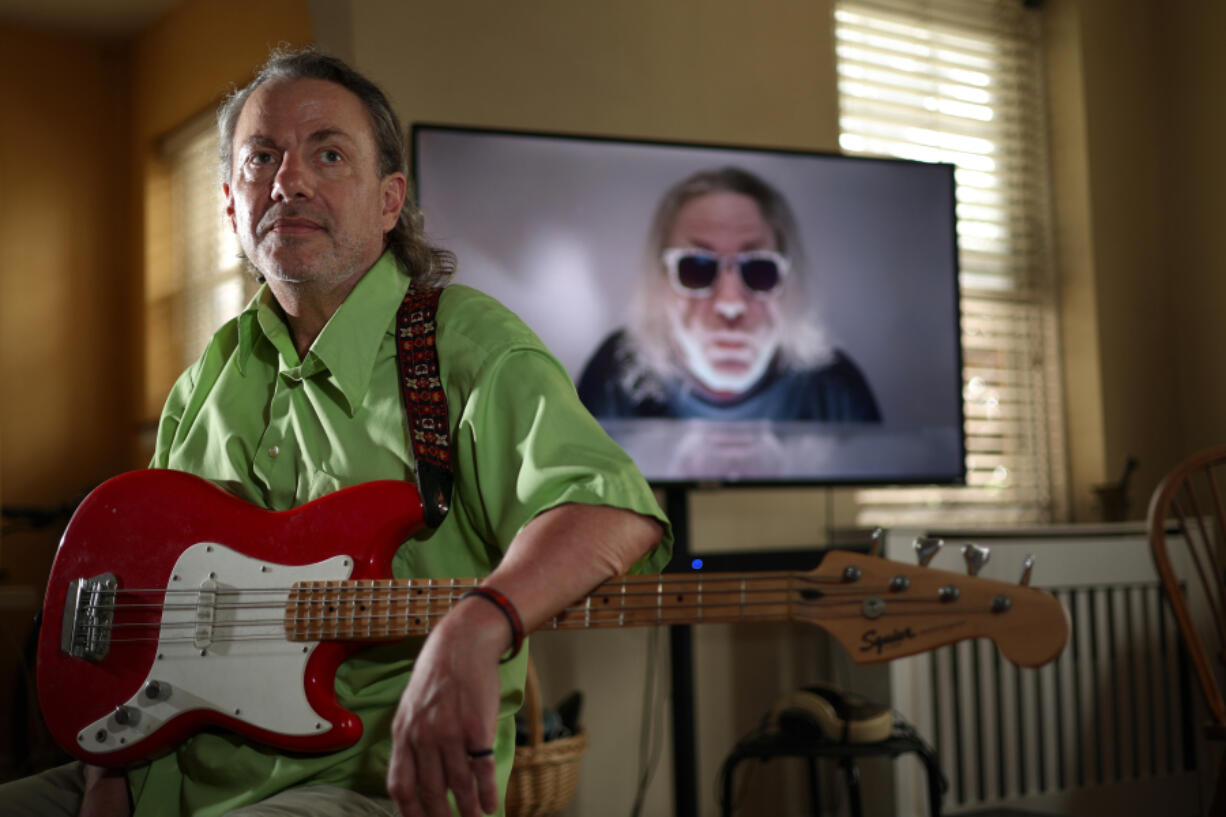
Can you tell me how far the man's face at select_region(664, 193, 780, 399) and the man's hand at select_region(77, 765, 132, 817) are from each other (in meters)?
1.76

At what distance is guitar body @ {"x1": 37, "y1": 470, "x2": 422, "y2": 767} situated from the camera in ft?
3.56

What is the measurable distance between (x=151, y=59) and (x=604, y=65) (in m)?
2.89

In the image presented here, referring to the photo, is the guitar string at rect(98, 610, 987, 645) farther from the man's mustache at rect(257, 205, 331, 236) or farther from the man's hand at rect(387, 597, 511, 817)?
the man's mustache at rect(257, 205, 331, 236)

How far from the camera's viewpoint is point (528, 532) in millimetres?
954

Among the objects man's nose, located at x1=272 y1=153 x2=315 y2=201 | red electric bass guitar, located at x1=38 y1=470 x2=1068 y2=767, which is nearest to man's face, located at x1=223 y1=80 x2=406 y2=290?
man's nose, located at x1=272 y1=153 x2=315 y2=201

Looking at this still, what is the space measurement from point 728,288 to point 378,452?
1.72 meters

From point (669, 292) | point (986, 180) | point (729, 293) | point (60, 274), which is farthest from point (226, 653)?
point (60, 274)

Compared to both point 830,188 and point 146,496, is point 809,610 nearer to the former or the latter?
point 146,496

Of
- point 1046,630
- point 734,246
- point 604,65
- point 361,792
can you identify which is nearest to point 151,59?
point 604,65

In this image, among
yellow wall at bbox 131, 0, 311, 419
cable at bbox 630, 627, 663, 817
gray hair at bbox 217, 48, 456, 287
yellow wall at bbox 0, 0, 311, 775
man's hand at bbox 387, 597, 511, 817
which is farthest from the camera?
yellow wall at bbox 0, 0, 311, 775

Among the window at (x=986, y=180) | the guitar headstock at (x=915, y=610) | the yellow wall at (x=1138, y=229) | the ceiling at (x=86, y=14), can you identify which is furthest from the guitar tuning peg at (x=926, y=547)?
the ceiling at (x=86, y=14)

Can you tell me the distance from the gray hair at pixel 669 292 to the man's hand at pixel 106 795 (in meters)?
1.64

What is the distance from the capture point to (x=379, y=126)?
1.37 m

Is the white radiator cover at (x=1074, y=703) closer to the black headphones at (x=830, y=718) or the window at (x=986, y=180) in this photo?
the black headphones at (x=830, y=718)
